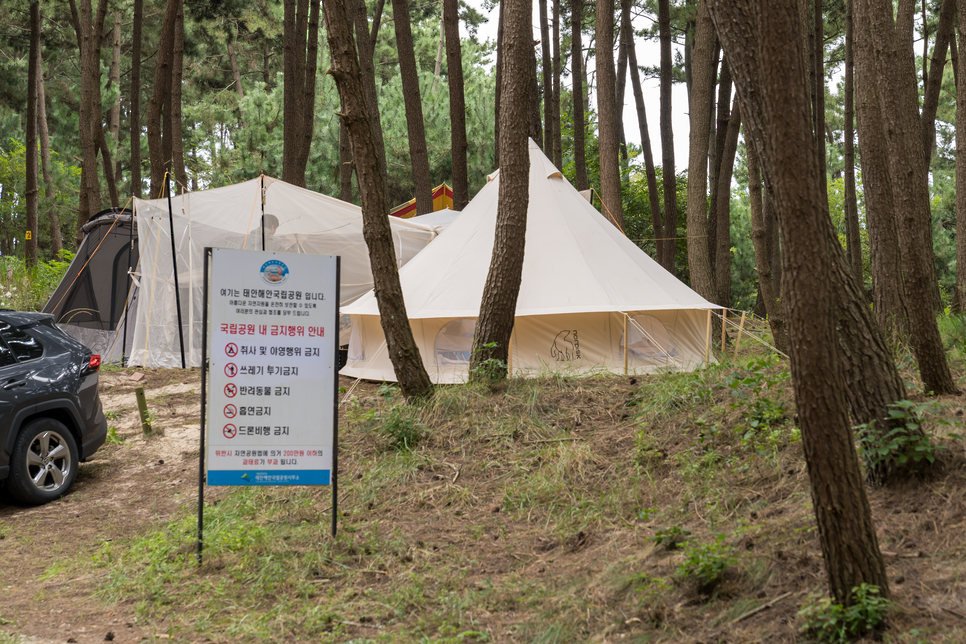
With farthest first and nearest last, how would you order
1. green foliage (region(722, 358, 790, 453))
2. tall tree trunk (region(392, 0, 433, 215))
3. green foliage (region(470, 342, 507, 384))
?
tall tree trunk (region(392, 0, 433, 215)) → green foliage (region(470, 342, 507, 384)) → green foliage (region(722, 358, 790, 453))

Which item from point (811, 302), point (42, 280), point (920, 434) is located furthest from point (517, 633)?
point (42, 280)

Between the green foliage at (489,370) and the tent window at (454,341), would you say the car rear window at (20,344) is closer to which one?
the green foliage at (489,370)

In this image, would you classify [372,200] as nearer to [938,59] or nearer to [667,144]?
[938,59]

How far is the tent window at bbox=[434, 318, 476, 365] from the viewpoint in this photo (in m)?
9.03

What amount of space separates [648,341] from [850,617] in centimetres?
632

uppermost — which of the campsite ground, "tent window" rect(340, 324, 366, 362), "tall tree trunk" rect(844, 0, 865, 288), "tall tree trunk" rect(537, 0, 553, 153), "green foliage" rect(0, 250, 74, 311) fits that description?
"tall tree trunk" rect(537, 0, 553, 153)

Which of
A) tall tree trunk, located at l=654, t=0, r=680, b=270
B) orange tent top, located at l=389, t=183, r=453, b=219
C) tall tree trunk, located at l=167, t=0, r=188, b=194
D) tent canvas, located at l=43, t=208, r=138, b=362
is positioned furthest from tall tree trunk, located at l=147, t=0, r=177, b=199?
tall tree trunk, located at l=654, t=0, r=680, b=270

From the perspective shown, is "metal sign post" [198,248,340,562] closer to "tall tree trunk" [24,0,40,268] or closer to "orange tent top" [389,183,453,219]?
"orange tent top" [389,183,453,219]

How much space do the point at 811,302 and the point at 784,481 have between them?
192 cm

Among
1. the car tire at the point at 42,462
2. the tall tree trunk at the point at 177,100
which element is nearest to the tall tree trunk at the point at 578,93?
the tall tree trunk at the point at 177,100

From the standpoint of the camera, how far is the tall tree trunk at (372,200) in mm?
6340

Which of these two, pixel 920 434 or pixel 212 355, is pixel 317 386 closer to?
pixel 212 355

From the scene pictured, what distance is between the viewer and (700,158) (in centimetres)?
1212

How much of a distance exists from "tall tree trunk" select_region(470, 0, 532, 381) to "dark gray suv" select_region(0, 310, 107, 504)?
3311 millimetres
